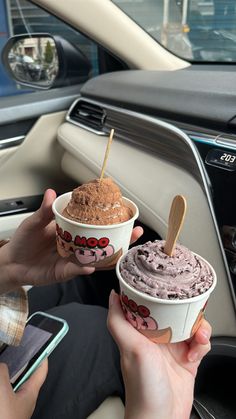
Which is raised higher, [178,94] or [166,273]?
[178,94]

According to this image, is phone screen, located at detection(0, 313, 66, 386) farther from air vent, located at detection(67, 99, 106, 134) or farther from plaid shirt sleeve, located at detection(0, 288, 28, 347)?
air vent, located at detection(67, 99, 106, 134)

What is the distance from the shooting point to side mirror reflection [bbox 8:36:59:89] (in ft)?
7.88

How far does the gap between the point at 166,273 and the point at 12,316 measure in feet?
1.99

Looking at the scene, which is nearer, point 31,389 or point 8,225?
point 31,389

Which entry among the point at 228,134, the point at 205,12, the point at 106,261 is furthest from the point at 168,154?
the point at 205,12

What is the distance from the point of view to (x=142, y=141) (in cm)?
172

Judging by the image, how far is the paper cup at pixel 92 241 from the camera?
101 cm

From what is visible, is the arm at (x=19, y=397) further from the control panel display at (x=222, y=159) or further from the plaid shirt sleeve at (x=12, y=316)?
the control panel display at (x=222, y=159)

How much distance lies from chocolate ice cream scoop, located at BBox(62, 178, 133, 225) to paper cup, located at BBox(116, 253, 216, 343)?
0.16 meters

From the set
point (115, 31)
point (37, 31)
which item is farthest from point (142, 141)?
point (37, 31)

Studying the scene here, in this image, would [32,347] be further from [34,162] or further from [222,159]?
[34,162]

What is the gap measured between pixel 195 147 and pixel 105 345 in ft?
2.09

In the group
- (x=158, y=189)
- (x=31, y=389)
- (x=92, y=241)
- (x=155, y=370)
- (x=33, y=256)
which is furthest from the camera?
(x=158, y=189)

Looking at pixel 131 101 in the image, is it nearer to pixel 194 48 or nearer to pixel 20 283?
pixel 194 48
